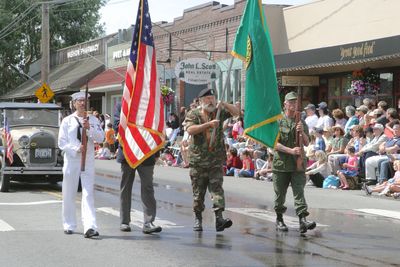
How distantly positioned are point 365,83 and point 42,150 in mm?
12111

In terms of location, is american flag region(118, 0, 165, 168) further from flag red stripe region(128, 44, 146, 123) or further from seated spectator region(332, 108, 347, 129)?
seated spectator region(332, 108, 347, 129)

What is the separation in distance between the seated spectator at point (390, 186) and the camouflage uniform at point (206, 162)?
704 centimetres

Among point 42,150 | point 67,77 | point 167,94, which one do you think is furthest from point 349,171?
point 67,77

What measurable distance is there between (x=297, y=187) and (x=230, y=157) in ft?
42.1

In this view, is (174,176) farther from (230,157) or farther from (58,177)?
(58,177)

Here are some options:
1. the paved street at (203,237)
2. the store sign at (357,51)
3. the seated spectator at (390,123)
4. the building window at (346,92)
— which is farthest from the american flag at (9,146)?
the building window at (346,92)

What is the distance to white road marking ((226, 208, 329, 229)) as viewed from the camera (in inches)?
467

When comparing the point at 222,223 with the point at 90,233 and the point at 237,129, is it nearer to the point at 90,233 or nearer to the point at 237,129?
the point at 90,233

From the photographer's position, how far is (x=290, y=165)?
1073 centimetres

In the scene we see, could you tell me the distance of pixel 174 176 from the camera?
22609 mm

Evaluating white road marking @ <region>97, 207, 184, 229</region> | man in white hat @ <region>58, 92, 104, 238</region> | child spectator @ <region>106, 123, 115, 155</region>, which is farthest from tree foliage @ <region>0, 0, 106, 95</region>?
man in white hat @ <region>58, 92, 104, 238</region>

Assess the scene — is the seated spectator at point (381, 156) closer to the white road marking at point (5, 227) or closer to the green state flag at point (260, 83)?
the green state flag at point (260, 83)

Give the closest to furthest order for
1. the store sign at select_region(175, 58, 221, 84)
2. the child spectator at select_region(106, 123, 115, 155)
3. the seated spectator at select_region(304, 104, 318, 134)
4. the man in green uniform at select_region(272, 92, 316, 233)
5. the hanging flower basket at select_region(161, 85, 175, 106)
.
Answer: the man in green uniform at select_region(272, 92, 316, 233) < the seated spectator at select_region(304, 104, 318, 134) < the store sign at select_region(175, 58, 221, 84) < the child spectator at select_region(106, 123, 115, 155) < the hanging flower basket at select_region(161, 85, 175, 106)

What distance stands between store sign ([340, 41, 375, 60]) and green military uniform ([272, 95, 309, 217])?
11935mm
